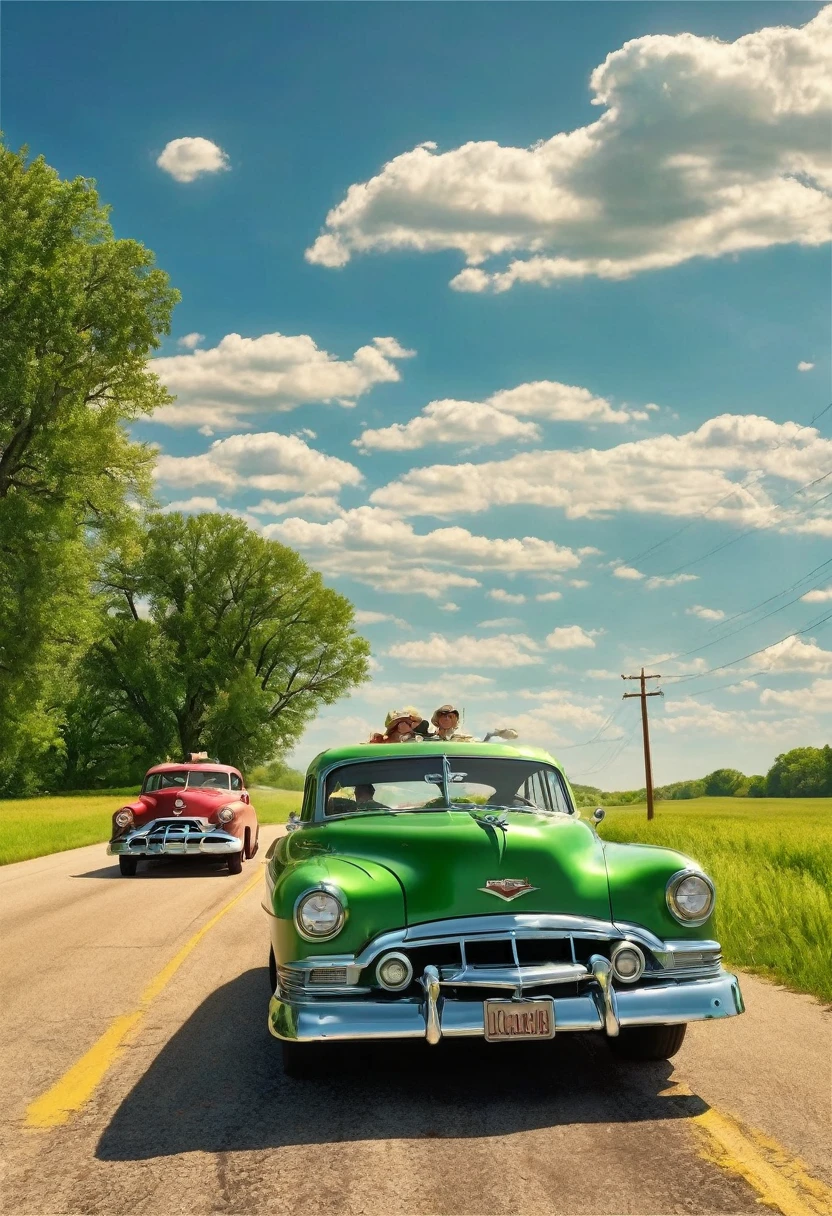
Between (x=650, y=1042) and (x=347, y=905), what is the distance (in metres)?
1.79

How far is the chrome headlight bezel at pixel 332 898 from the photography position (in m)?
5.51

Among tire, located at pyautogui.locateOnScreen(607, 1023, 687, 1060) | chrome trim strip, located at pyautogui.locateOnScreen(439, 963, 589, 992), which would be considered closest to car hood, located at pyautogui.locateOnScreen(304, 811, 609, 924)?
chrome trim strip, located at pyautogui.locateOnScreen(439, 963, 589, 992)

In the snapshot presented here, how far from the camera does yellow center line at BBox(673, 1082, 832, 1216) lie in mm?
4121

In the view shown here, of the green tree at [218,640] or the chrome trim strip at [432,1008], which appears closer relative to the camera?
the chrome trim strip at [432,1008]

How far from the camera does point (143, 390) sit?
1484 inches

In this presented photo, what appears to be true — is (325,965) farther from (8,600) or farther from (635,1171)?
(8,600)

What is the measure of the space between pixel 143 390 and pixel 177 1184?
35339 mm

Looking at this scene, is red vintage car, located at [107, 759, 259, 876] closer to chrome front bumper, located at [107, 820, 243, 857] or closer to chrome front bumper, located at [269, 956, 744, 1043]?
chrome front bumper, located at [107, 820, 243, 857]

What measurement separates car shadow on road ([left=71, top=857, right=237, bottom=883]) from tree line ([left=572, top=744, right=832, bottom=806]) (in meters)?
80.9

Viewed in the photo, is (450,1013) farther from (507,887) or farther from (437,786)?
(437,786)

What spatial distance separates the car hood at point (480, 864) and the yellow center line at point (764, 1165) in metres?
1.09

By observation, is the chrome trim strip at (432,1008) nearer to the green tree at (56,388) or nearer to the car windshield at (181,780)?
the car windshield at (181,780)

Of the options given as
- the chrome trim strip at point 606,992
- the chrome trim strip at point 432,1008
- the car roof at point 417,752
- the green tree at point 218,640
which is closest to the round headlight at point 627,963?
the chrome trim strip at point 606,992

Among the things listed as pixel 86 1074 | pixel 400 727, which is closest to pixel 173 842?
pixel 400 727
